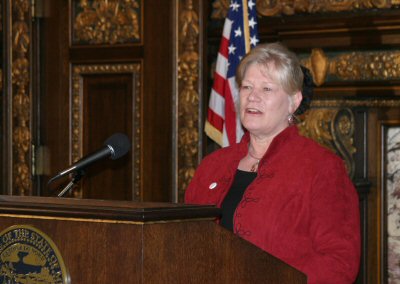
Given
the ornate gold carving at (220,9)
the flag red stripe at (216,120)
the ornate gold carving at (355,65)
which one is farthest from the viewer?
the ornate gold carving at (220,9)

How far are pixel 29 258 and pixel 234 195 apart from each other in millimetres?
944

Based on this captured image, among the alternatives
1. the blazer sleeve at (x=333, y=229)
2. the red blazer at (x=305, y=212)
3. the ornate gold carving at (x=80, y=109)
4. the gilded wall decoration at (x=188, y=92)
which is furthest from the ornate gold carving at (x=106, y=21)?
the blazer sleeve at (x=333, y=229)

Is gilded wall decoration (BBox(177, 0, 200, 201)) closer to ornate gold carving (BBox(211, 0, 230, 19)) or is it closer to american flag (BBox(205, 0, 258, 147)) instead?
ornate gold carving (BBox(211, 0, 230, 19))

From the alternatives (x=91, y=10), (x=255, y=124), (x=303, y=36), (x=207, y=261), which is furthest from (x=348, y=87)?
(x=207, y=261)

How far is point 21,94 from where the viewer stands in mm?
5234

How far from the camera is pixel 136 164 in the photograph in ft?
16.0

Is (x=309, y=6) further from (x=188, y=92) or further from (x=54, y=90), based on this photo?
(x=54, y=90)

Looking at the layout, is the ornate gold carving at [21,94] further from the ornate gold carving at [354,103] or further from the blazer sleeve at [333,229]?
the blazer sleeve at [333,229]

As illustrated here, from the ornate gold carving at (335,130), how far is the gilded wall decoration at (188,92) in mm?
720

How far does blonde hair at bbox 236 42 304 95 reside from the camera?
295 cm

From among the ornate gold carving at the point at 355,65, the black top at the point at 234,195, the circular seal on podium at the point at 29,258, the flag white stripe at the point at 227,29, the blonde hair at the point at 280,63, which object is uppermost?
the flag white stripe at the point at 227,29

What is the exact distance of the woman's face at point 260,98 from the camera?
2941 mm

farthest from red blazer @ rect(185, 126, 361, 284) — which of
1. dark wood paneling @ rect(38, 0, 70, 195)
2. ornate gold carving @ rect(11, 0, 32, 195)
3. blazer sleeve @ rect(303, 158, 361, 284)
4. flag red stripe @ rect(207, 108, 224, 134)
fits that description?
ornate gold carving @ rect(11, 0, 32, 195)

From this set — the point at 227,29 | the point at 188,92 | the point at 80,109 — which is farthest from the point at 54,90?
the point at 227,29
